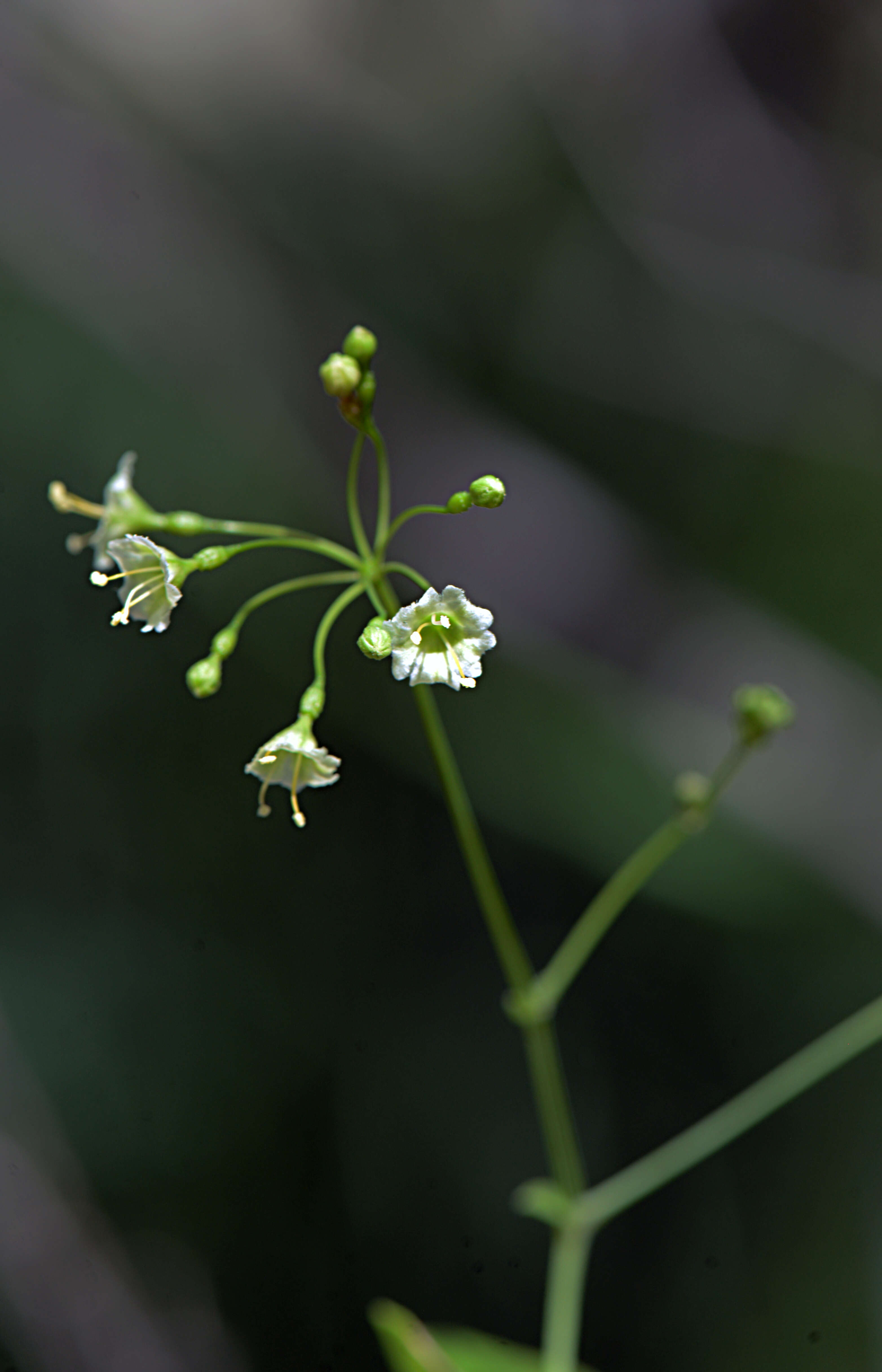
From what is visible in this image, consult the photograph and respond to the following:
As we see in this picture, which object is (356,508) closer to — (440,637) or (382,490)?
(382,490)

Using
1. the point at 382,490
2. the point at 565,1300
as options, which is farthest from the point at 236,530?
the point at 565,1300

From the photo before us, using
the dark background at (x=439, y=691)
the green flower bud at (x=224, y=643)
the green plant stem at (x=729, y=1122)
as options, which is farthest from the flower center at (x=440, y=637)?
the dark background at (x=439, y=691)

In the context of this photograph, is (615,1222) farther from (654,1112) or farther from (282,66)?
A: (282,66)

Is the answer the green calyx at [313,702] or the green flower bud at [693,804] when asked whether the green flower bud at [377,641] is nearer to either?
the green calyx at [313,702]

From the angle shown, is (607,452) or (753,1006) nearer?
(753,1006)

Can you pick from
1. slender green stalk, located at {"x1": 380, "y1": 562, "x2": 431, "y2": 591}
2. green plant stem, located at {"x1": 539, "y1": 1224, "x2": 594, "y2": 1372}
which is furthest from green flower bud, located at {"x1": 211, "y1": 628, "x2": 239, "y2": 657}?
green plant stem, located at {"x1": 539, "y1": 1224, "x2": 594, "y2": 1372}

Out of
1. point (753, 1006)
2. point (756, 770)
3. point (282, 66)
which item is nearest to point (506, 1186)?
point (753, 1006)

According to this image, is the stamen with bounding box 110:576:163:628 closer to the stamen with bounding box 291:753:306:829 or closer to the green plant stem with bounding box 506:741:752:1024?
the stamen with bounding box 291:753:306:829
